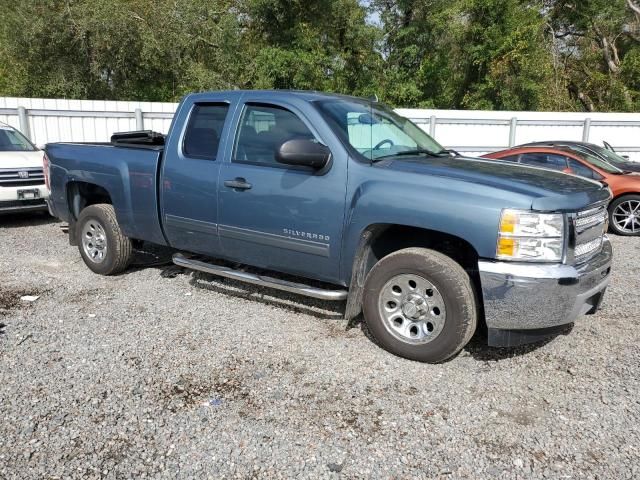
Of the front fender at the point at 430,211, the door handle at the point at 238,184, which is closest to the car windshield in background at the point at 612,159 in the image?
the front fender at the point at 430,211

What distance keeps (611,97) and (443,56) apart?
9.13 m

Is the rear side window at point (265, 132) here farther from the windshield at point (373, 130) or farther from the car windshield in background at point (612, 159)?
the car windshield in background at point (612, 159)

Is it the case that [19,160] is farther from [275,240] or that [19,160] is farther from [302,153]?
[302,153]

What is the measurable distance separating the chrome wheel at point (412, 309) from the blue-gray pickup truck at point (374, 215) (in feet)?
0.03

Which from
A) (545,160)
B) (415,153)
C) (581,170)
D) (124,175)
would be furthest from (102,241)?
(581,170)

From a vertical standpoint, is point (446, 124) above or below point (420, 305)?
above

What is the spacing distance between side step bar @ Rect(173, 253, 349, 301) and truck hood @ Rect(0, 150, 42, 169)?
15.9 feet

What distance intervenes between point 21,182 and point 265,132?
5843 mm

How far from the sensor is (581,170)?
373 inches

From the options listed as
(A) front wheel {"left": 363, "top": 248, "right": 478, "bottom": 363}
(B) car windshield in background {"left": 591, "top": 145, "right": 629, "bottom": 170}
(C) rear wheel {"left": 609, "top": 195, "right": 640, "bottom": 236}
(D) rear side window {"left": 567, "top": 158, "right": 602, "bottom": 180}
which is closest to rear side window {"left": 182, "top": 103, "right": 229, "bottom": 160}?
(A) front wheel {"left": 363, "top": 248, "right": 478, "bottom": 363}

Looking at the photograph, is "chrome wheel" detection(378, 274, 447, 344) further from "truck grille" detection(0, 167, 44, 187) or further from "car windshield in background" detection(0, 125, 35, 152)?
"car windshield in background" detection(0, 125, 35, 152)

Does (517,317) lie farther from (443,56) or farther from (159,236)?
(443,56)

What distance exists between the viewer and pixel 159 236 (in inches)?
211

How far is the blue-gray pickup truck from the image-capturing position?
3.52 metres
